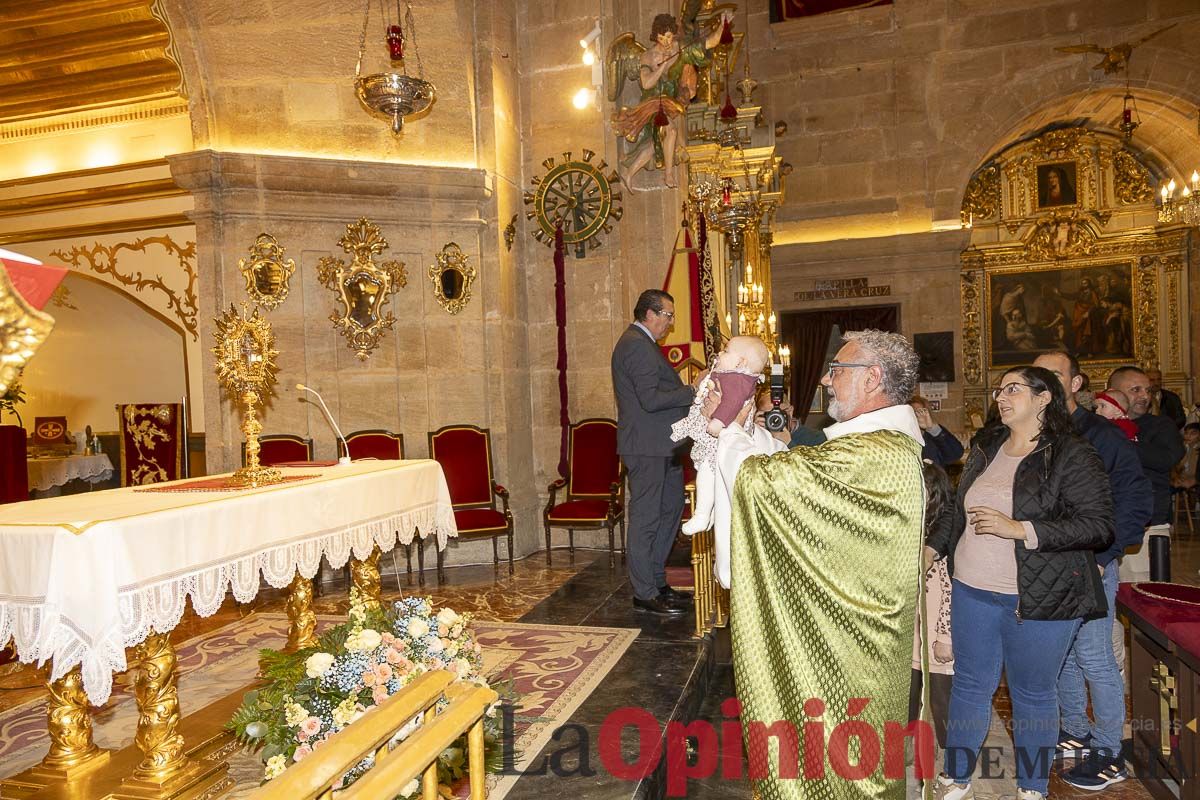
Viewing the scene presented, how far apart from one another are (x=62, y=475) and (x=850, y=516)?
33.0 feet

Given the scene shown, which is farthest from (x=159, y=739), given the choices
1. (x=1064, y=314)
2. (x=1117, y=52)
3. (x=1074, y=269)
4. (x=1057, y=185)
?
(x=1057, y=185)

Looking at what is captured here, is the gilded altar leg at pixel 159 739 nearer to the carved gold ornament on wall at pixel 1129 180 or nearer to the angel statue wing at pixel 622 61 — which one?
the angel statue wing at pixel 622 61

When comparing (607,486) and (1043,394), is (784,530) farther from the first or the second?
(607,486)

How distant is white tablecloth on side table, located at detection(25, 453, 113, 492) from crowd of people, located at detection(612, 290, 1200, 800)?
928 cm

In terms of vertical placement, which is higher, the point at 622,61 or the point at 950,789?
the point at 622,61

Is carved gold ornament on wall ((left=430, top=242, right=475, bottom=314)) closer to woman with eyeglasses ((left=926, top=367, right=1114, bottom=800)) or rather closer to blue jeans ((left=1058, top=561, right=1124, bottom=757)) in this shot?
woman with eyeglasses ((left=926, top=367, right=1114, bottom=800))

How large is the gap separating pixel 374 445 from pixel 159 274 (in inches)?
174

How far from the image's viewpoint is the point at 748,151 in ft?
35.2

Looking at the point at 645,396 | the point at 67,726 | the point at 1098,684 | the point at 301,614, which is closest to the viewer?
the point at 67,726

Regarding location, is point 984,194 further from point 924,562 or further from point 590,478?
point 924,562

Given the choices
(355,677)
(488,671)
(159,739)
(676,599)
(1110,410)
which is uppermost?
(1110,410)

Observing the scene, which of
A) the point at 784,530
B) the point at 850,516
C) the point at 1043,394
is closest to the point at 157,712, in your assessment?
the point at 784,530

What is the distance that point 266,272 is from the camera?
23.3 ft

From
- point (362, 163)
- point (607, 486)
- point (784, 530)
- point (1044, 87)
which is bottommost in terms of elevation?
point (607, 486)
